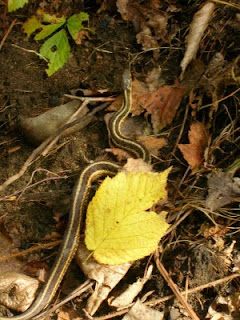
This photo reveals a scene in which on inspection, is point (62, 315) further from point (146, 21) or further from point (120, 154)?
point (146, 21)

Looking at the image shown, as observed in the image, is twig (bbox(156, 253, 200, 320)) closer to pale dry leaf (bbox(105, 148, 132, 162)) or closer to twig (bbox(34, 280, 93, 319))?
twig (bbox(34, 280, 93, 319))

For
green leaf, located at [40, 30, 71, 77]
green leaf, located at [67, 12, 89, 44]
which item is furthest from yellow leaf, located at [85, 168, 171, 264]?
green leaf, located at [67, 12, 89, 44]

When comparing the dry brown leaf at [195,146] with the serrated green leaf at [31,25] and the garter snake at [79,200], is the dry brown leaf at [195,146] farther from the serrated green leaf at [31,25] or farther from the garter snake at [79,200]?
the serrated green leaf at [31,25]

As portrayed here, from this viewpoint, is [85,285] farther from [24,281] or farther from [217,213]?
[217,213]

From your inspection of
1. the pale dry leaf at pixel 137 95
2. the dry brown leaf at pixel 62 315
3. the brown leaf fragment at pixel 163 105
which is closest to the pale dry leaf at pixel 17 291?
the dry brown leaf at pixel 62 315

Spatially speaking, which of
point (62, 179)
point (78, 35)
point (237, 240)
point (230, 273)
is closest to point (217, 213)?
point (237, 240)
